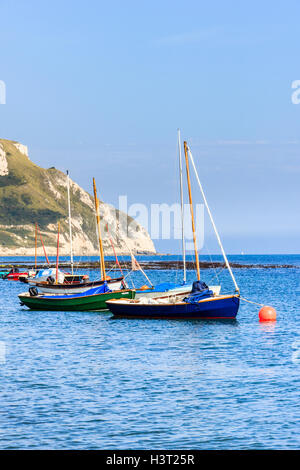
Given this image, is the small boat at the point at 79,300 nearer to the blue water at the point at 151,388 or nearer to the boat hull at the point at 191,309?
the boat hull at the point at 191,309

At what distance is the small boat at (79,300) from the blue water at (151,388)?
11354 millimetres

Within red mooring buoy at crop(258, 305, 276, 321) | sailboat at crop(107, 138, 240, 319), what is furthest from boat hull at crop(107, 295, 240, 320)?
red mooring buoy at crop(258, 305, 276, 321)

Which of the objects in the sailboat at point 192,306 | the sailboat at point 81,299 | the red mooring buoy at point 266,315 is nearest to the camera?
the sailboat at point 192,306

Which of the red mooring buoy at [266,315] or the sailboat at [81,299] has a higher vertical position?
the sailboat at [81,299]

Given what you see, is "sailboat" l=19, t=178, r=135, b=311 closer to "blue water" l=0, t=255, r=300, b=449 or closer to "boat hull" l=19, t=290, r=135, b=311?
"boat hull" l=19, t=290, r=135, b=311

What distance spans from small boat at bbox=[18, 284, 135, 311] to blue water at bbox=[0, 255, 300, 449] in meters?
Result: 11.4

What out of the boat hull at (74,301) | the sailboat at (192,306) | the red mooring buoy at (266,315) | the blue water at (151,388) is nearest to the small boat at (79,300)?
the boat hull at (74,301)

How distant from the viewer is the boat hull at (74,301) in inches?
2298

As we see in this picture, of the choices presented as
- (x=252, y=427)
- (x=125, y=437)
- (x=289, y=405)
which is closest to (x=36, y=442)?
(x=125, y=437)

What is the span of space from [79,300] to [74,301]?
0.48 m

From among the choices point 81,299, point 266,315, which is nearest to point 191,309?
point 266,315

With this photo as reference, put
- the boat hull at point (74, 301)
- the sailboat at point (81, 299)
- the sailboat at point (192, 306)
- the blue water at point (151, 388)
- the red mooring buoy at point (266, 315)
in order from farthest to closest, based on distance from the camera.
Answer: the sailboat at point (81, 299) → the boat hull at point (74, 301) → the red mooring buoy at point (266, 315) → the sailboat at point (192, 306) → the blue water at point (151, 388)

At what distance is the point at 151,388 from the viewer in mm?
26594

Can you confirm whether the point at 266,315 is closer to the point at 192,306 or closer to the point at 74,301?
the point at 192,306
